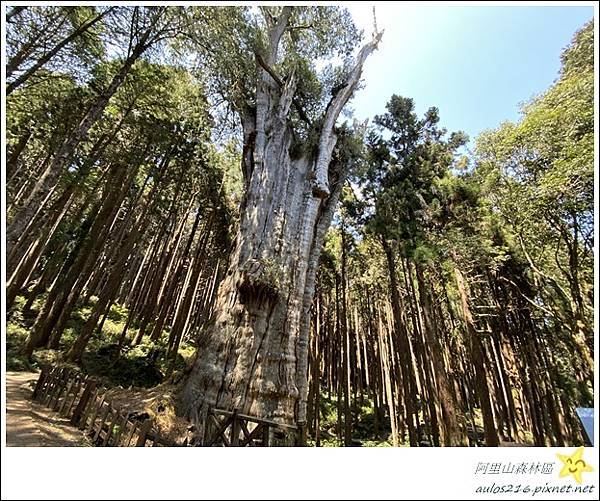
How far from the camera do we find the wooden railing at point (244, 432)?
136 inches

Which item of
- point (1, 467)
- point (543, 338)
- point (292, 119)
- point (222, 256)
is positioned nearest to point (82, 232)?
point (222, 256)

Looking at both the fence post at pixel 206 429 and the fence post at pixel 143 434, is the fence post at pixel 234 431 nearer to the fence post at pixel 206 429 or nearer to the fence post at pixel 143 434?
the fence post at pixel 206 429

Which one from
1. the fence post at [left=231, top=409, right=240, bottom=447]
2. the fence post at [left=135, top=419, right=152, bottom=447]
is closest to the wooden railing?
the fence post at [left=231, top=409, right=240, bottom=447]

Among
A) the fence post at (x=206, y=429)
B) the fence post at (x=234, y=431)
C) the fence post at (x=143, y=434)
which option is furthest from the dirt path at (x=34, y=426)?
the fence post at (x=234, y=431)

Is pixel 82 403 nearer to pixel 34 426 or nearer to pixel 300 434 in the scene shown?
pixel 34 426

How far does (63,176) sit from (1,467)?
310 inches

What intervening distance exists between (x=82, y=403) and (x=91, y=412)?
9.4 inches

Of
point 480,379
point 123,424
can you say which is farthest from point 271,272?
point 480,379

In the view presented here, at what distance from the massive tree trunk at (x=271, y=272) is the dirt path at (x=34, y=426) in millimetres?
1326

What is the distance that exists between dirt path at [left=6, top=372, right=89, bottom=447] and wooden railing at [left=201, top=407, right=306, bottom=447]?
1.40 m

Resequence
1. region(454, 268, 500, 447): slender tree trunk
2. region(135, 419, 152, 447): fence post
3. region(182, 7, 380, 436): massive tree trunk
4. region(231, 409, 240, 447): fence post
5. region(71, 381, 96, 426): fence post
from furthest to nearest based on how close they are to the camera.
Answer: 1. region(454, 268, 500, 447): slender tree trunk
2. region(182, 7, 380, 436): massive tree trunk
3. region(71, 381, 96, 426): fence post
4. region(231, 409, 240, 447): fence post
5. region(135, 419, 152, 447): fence post

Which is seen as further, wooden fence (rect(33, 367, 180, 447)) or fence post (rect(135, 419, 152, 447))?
wooden fence (rect(33, 367, 180, 447))

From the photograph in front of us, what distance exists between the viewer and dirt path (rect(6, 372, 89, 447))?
3537 millimetres

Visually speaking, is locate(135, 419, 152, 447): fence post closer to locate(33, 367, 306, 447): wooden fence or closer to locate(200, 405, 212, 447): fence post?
locate(33, 367, 306, 447): wooden fence
